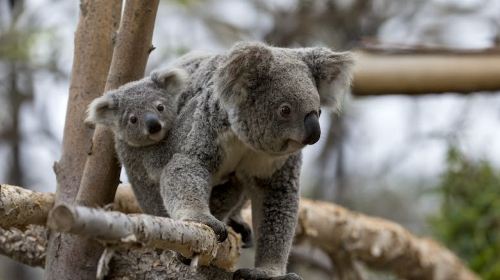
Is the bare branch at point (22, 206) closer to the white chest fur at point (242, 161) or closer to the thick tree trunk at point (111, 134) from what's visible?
the thick tree trunk at point (111, 134)

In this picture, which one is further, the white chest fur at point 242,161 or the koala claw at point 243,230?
the koala claw at point 243,230

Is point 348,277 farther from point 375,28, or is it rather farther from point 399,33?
point 399,33

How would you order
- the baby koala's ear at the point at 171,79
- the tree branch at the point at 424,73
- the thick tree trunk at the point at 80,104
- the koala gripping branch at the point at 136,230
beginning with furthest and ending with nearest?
the tree branch at the point at 424,73 → the thick tree trunk at the point at 80,104 → the baby koala's ear at the point at 171,79 → the koala gripping branch at the point at 136,230

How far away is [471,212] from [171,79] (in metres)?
3.82

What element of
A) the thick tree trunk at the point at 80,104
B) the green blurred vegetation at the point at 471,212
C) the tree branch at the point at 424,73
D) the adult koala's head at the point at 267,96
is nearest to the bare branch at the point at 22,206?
the thick tree trunk at the point at 80,104

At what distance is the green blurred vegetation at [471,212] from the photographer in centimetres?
657

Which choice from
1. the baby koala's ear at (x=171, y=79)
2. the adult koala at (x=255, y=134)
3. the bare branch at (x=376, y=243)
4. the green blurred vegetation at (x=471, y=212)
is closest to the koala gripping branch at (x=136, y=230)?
the adult koala at (x=255, y=134)

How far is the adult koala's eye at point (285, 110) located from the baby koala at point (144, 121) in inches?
24.2

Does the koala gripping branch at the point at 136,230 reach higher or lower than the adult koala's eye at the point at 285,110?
lower

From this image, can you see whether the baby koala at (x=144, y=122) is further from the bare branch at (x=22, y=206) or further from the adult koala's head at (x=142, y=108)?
the bare branch at (x=22, y=206)

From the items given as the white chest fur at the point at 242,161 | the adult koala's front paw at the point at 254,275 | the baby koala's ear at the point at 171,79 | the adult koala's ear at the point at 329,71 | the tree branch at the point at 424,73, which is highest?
the tree branch at the point at 424,73

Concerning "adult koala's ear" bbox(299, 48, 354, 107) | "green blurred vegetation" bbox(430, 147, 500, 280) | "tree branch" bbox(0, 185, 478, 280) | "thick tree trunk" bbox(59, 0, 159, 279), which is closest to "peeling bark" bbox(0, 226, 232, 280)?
"thick tree trunk" bbox(59, 0, 159, 279)

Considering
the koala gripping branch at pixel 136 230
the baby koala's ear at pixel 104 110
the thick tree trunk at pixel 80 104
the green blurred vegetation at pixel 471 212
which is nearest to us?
the koala gripping branch at pixel 136 230

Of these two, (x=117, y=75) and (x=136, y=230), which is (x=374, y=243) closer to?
(x=117, y=75)
